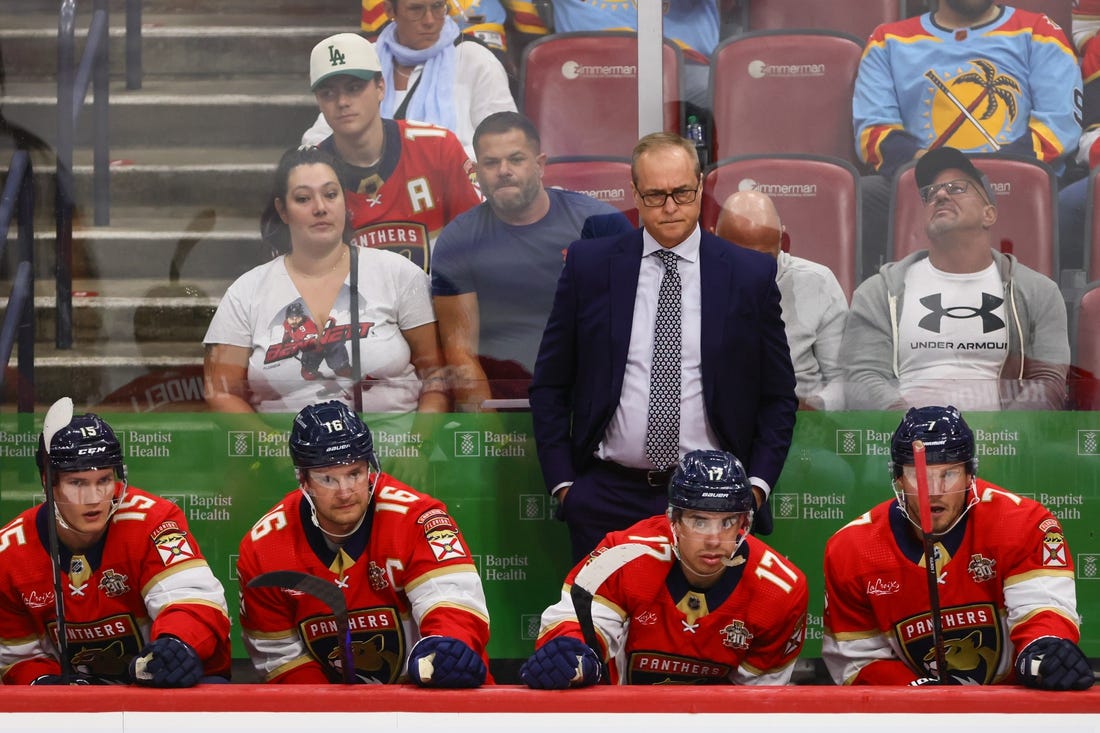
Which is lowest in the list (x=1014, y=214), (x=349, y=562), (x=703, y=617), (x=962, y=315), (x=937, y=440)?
(x=703, y=617)

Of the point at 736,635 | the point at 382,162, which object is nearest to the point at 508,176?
the point at 382,162

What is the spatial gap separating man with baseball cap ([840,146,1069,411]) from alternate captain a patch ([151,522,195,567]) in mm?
1725

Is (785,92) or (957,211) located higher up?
(785,92)

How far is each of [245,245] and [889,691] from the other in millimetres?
2268

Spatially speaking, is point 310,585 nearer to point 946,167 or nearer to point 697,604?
point 697,604

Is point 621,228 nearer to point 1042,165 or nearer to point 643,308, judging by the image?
point 643,308

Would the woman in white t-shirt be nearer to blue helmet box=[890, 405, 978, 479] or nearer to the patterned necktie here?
the patterned necktie

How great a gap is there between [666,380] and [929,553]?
0.74m

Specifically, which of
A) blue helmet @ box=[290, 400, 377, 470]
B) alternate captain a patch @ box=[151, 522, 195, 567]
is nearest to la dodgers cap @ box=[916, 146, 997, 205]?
blue helmet @ box=[290, 400, 377, 470]

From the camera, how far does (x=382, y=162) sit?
159 inches

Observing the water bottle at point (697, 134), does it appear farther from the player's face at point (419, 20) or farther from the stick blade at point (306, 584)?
the stick blade at point (306, 584)

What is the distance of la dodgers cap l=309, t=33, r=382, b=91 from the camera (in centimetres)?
407

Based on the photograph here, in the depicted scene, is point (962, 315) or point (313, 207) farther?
point (313, 207)

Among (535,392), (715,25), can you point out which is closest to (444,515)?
(535,392)
